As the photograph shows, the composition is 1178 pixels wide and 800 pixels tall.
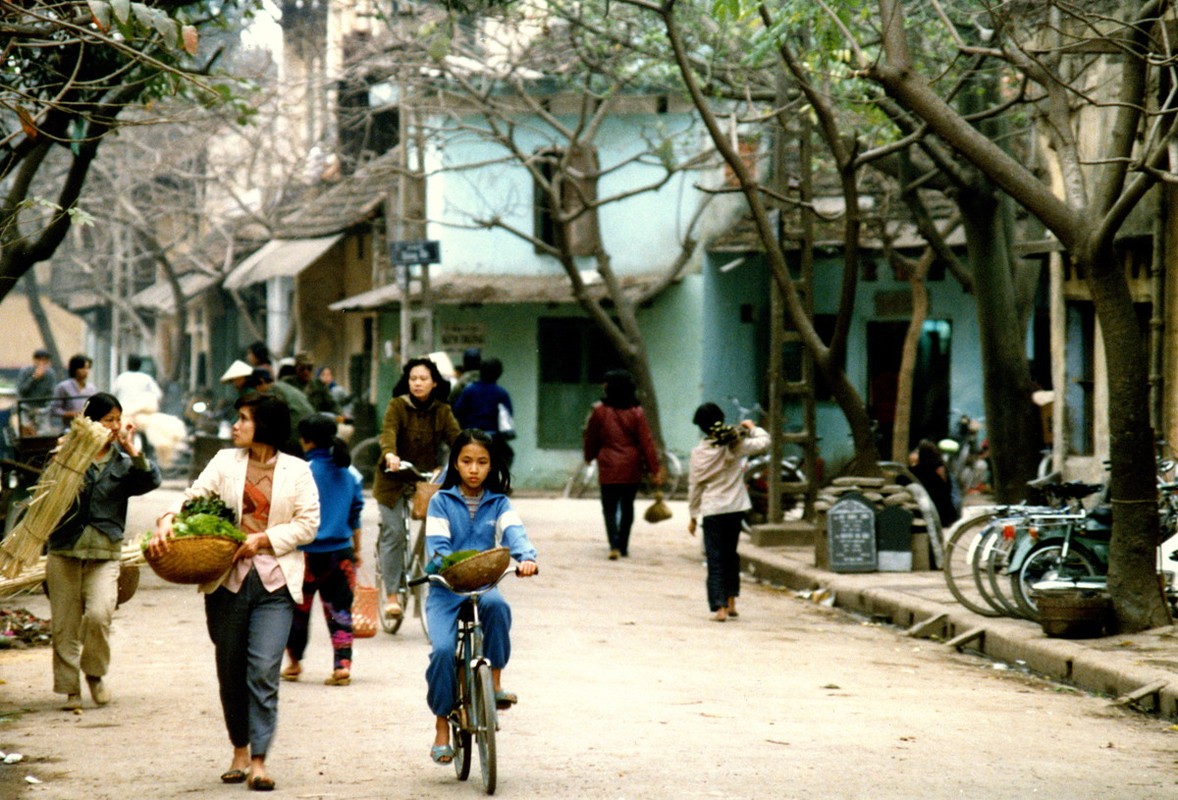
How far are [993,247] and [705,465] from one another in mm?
5872

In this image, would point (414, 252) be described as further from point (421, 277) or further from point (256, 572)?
point (256, 572)

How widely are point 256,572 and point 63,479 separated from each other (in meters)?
2.10

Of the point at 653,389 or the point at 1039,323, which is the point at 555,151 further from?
the point at 1039,323

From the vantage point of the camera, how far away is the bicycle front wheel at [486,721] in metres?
6.49

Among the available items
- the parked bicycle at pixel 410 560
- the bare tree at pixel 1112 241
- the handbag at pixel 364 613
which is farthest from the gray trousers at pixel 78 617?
the bare tree at pixel 1112 241

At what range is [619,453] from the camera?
1709cm

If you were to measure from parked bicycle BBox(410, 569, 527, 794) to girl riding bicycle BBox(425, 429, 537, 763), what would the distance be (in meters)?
0.04

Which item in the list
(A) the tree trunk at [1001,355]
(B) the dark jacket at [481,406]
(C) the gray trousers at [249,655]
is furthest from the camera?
(B) the dark jacket at [481,406]

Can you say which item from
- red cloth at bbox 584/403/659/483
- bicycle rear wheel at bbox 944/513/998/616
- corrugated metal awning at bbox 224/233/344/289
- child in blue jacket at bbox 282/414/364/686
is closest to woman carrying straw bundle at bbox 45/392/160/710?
child in blue jacket at bbox 282/414/364/686

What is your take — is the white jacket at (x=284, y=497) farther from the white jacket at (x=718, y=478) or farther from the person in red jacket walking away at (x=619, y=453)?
the person in red jacket walking away at (x=619, y=453)

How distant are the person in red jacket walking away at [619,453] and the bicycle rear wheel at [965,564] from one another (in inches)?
181

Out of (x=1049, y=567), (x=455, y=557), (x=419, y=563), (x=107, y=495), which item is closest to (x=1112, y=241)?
(x=1049, y=567)

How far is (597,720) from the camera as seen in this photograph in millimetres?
8281

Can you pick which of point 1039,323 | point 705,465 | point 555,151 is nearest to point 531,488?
point 555,151
